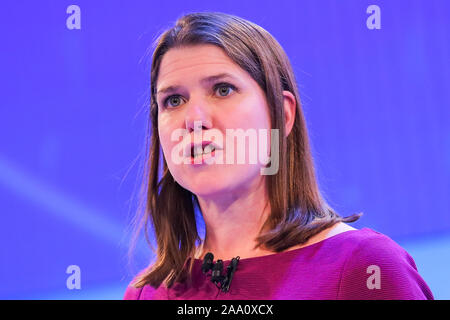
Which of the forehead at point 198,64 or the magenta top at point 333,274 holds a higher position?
the forehead at point 198,64

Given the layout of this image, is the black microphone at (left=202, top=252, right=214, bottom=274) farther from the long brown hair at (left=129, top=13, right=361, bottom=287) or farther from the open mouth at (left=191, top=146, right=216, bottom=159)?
the open mouth at (left=191, top=146, right=216, bottom=159)

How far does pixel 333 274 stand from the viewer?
55.6 inches

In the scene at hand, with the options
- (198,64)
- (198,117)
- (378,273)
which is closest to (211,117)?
(198,117)

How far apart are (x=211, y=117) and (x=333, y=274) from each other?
460 mm

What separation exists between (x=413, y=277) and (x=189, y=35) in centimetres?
80

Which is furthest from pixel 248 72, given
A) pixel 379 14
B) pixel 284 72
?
Answer: pixel 379 14

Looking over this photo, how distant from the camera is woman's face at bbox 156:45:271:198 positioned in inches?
59.0

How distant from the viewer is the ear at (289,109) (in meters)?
1.66

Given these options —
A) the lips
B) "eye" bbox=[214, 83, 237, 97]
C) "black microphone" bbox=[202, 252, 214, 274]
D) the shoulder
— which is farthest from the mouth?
the shoulder

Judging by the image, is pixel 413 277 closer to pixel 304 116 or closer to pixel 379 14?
pixel 304 116

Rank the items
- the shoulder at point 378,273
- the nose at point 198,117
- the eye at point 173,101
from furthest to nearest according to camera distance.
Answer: the eye at point 173,101
the nose at point 198,117
the shoulder at point 378,273

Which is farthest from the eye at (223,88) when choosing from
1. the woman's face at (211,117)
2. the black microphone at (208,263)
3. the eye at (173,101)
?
the black microphone at (208,263)

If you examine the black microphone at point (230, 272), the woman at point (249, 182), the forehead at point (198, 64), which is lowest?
the black microphone at point (230, 272)

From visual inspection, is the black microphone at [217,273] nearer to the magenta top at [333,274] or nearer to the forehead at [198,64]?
the magenta top at [333,274]
